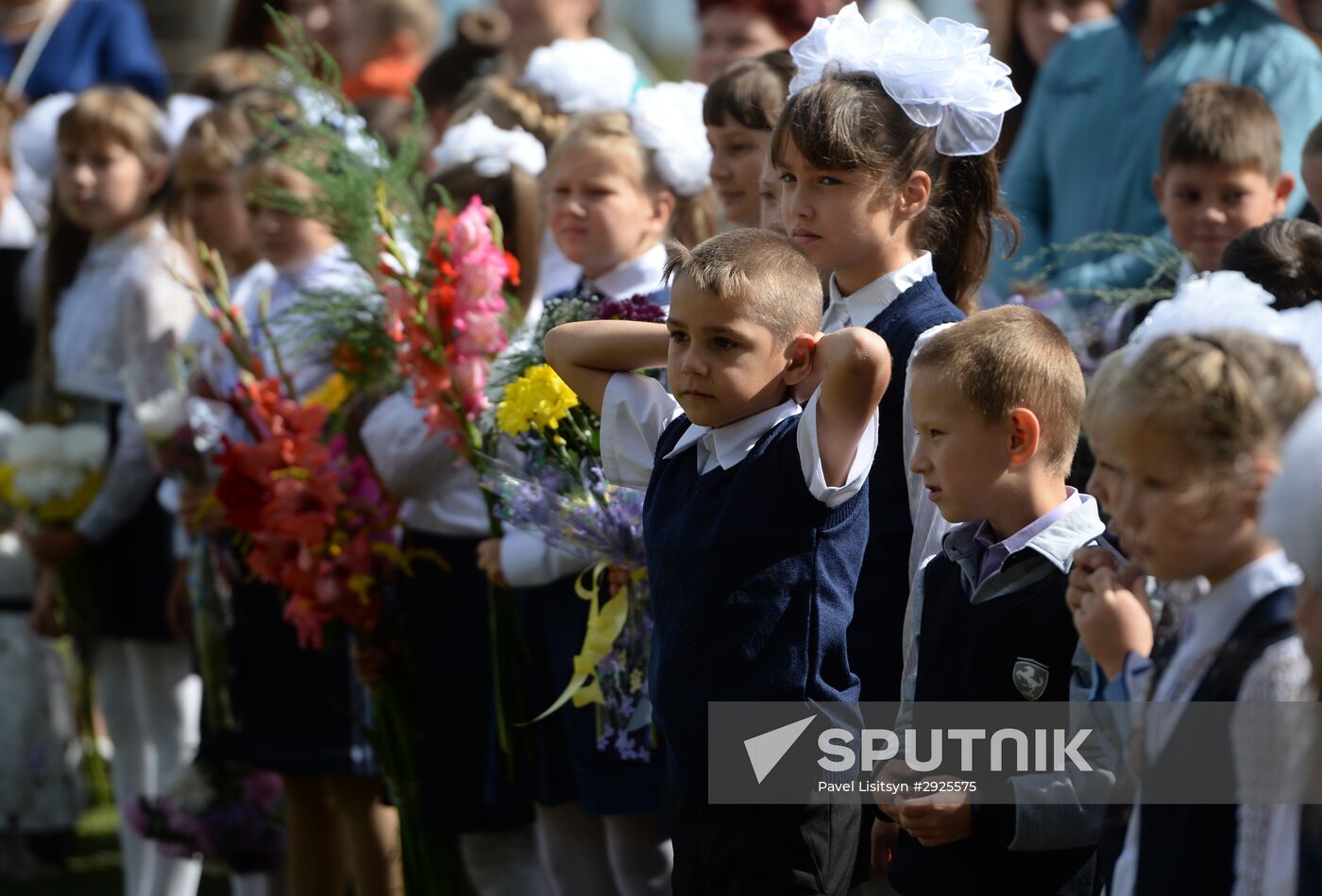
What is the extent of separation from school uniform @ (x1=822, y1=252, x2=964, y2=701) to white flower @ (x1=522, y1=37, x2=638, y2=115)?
212cm

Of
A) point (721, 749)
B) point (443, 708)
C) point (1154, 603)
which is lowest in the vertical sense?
point (443, 708)

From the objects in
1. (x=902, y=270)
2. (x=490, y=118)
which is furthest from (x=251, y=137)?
(x=902, y=270)

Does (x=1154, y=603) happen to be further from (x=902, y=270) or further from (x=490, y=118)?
(x=490, y=118)

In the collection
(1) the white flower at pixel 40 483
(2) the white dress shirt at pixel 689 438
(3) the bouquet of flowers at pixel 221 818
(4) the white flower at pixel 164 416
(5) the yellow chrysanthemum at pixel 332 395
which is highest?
(2) the white dress shirt at pixel 689 438

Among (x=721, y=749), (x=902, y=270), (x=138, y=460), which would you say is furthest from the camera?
(x=138, y=460)

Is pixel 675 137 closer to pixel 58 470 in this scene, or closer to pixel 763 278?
pixel 763 278

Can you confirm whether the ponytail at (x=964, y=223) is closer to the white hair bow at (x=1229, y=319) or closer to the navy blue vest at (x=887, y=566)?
the navy blue vest at (x=887, y=566)

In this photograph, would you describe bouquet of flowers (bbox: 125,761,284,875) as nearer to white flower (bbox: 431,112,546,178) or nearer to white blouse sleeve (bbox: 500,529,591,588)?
white blouse sleeve (bbox: 500,529,591,588)

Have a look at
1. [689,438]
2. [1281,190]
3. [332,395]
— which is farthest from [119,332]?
[1281,190]

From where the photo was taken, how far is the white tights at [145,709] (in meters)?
5.51

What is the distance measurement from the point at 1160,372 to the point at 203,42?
12.9 metres

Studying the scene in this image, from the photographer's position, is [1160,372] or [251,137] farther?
[251,137]

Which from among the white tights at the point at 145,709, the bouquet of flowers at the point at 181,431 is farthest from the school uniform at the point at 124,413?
the bouquet of flowers at the point at 181,431

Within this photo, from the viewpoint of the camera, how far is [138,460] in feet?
18.2
